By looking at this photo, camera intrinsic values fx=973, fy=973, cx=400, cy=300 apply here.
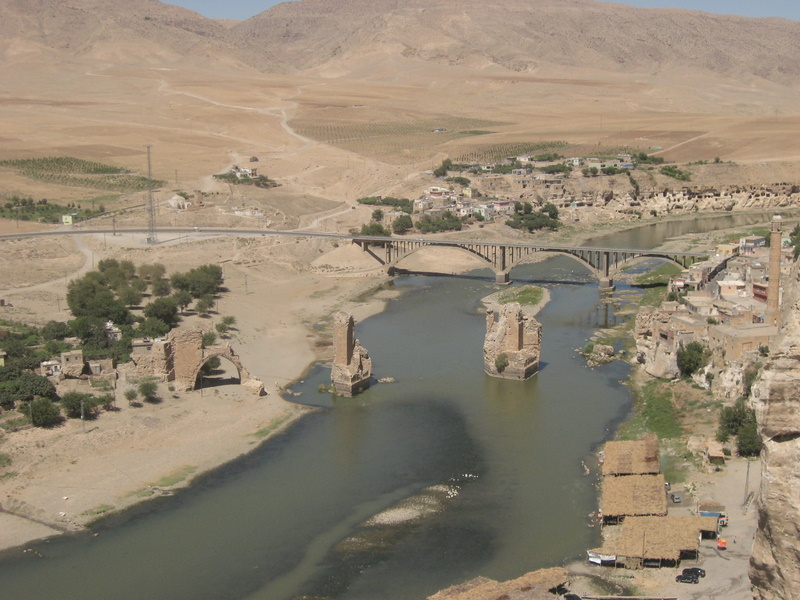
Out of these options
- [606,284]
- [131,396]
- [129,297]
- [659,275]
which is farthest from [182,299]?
[659,275]

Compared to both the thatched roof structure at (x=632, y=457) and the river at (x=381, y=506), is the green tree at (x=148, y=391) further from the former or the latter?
the thatched roof structure at (x=632, y=457)

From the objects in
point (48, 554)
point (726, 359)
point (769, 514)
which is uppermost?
point (769, 514)

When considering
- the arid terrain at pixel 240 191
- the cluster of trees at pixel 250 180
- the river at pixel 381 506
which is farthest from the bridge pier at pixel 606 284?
the cluster of trees at pixel 250 180

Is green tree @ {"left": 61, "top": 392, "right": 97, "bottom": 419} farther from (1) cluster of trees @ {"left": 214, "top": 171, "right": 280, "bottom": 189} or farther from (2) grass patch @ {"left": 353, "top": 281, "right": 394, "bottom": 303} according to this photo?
(1) cluster of trees @ {"left": 214, "top": 171, "right": 280, "bottom": 189}

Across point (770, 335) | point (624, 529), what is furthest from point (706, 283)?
point (624, 529)

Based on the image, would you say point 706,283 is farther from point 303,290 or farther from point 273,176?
point 273,176

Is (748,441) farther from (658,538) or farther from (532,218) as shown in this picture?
(532,218)
